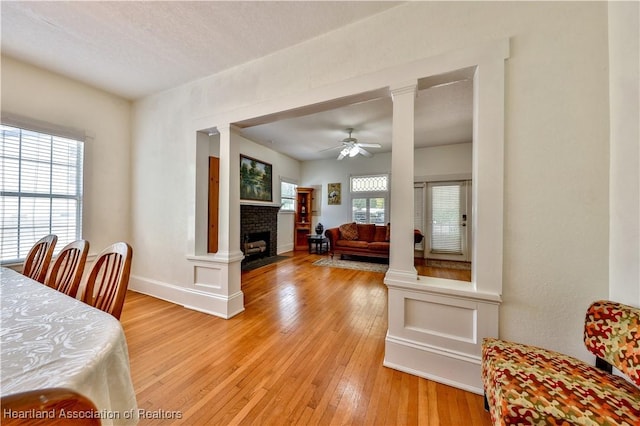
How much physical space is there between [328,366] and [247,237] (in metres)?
3.70

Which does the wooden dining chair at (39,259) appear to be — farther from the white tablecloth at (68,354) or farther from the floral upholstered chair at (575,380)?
the floral upholstered chair at (575,380)

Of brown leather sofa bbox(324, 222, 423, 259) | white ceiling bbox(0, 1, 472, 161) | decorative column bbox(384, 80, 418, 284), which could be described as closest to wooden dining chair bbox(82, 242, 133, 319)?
decorative column bbox(384, 80, 418, 284)

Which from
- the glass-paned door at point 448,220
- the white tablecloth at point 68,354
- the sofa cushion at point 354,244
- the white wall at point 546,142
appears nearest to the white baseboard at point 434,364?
the white wall at point 546,142

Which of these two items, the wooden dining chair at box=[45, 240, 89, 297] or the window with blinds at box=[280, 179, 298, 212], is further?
the window with blinds at box=[280, 179, 298, 212]

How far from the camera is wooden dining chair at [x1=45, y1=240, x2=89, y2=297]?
135 cm

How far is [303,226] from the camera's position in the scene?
685 centimetres

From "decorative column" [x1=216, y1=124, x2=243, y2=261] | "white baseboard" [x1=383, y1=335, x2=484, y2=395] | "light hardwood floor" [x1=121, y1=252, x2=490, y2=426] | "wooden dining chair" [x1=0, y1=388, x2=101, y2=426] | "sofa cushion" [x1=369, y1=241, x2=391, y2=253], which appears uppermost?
"decorative column" [x1=216, y1=124, x2=243, y2=261]

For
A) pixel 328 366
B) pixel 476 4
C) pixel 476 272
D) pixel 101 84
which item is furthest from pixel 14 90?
pixel 476 272

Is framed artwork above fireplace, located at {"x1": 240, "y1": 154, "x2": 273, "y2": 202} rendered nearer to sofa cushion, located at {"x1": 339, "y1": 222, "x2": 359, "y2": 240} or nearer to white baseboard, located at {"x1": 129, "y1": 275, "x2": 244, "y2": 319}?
sofa cushion, located at {"x1": 339, "y1": 222, "x2": 359, "y2": 240}

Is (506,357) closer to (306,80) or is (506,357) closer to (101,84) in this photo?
(306,80)

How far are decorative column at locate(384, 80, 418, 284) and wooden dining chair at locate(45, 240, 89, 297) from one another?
195cm

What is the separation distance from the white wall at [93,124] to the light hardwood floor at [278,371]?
1.17 m

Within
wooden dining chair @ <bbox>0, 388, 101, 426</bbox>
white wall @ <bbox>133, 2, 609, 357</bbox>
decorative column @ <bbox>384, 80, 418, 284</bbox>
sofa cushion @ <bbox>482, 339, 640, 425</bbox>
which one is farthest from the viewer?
decorative column @ <bbox>384, 80, 418, 284</bbox>

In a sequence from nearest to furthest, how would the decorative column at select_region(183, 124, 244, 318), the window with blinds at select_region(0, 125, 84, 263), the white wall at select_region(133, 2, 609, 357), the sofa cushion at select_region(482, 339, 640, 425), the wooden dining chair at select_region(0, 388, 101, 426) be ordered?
1. the wooden dining chair at select_region(0, 388, 101, 426)
2. the sofa cushion at select_region(482, 339, 640, 425)
3. the white wall at select_region(133, 2, 609, 357)
4. the window with blinds at select_region(0, 125, 84, 263)
5. the decorative column at select_region(183, 124, 244, 318)
